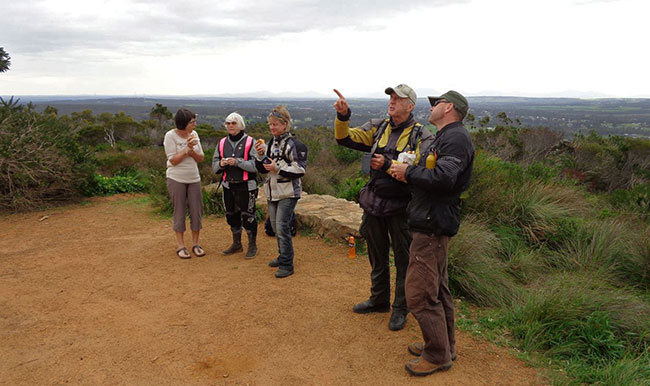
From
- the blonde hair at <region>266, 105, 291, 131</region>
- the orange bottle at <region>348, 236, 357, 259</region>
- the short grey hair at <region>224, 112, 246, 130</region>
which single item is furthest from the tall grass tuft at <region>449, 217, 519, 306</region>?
the short grey hair at <region>224, 112, 246, 130</region>

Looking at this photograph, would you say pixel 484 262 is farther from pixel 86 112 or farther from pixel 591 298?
pixel 86 112

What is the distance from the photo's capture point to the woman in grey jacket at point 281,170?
186 inches

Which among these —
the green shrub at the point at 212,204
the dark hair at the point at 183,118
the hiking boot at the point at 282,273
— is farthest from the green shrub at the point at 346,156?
the hiking boot at the point at 282,273

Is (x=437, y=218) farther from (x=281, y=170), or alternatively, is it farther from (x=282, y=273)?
(x=282, y=273)

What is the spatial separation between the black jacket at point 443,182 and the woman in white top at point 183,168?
3137 mm

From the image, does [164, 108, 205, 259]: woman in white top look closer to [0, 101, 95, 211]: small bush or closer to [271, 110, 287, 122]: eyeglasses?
[271, 110, 287, 122]: eyeglasses

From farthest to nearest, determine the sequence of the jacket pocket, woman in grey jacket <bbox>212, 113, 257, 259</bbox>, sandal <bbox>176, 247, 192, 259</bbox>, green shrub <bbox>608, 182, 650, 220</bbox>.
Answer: green shrub <bbox>608, 182, 650, 220</bbox> → sandal <bbox>176, 247, 192, 259</bbox> → woman in grey jacket <bbox>212, 113, 257, 259</bbox> → the jacket pocket

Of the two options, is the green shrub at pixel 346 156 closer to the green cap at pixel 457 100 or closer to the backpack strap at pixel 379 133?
the backpack strap at pixel 379 133

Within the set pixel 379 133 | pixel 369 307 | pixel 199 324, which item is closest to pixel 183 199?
pixel 199 324

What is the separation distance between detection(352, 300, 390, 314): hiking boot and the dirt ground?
7 centimetres

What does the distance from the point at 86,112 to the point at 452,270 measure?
47.1 m

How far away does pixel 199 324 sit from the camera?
3957mm

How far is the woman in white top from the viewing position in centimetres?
525

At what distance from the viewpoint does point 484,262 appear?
5.09 m
